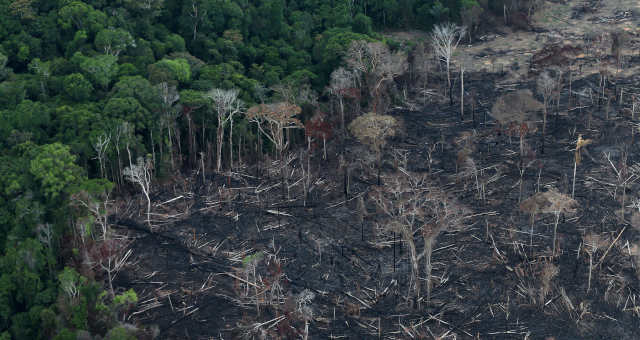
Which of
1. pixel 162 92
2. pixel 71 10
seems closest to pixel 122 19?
pixel 71 10

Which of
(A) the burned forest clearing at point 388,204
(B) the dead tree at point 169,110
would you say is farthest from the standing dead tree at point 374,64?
(B) the dead tree at point 169,110

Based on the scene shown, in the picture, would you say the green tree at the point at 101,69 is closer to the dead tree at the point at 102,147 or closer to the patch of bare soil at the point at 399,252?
the dead tree at the point at 102,147

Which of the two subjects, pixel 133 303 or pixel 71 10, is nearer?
pixel 133 303

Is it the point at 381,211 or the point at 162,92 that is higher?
the point at 162,92

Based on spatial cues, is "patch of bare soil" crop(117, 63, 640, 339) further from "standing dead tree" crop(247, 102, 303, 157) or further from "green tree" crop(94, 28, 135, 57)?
"green tree" crop(94, 28, 135, 57)

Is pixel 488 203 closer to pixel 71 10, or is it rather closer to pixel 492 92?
pixel 492 92

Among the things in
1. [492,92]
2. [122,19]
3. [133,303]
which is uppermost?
[122,19]
